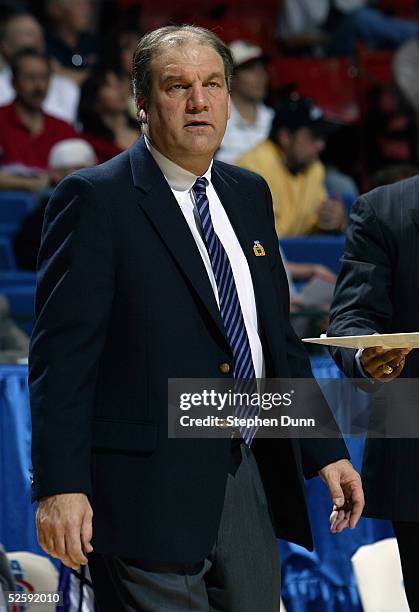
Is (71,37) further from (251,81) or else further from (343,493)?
(343,493)

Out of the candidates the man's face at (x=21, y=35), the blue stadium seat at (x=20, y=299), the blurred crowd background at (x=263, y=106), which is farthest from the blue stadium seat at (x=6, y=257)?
the man's face at (x=21, y=35)

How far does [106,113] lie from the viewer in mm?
7879

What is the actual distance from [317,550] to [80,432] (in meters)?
2.02

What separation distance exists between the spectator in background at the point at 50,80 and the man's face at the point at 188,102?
18.9ft

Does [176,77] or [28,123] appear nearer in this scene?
[176,77]

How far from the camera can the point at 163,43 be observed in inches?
97.9

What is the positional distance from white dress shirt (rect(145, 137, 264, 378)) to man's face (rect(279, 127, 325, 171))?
5.01 meters

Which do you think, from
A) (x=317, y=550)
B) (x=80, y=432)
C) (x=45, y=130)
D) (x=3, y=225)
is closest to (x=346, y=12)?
(x=45, y=130)

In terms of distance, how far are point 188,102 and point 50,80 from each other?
613 cm

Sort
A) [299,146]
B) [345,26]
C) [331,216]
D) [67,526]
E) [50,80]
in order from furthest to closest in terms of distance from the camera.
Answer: [345,26] < [50,80] < [299,146] < [331,216] < [67,526]

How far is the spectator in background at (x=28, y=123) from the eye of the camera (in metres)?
7.72

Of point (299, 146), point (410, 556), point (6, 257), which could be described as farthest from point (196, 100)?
point (299, 146)

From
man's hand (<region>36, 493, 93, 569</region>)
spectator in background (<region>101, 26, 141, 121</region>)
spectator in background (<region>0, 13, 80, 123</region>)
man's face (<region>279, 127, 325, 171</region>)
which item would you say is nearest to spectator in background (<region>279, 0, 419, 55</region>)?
spectator in background (<region>101, 26, 141, 121</region>)

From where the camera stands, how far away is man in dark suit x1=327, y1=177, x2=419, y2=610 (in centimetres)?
278
